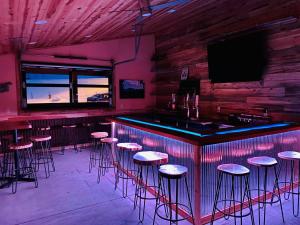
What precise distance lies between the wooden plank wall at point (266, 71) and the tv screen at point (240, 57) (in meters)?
0.14

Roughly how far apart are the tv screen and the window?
3003 millimetres

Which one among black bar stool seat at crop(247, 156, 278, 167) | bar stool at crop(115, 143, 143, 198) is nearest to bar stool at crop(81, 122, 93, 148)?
bar stool at crop(115, 143, 143, 198)

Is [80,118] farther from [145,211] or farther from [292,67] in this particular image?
[292,67]

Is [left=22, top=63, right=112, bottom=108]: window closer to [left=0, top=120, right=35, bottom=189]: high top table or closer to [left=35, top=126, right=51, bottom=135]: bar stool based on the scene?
[left=35, top=126, right=51, bottom=135]: bar stool

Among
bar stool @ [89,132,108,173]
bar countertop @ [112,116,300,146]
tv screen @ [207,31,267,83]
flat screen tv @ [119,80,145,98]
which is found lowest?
bar stool @ [89,132,108,173]

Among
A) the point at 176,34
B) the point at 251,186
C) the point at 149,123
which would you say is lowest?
the point at 251,186

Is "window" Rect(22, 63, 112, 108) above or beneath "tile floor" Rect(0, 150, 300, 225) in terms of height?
above

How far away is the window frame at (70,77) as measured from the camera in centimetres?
547

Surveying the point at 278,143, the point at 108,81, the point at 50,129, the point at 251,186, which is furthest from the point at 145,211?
the point at 108,81

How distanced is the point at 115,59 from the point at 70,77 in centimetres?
129

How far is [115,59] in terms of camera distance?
21.4ft

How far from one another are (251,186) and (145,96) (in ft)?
15.1

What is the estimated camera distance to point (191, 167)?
2574 millimetres

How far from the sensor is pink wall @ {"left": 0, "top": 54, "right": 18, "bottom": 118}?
5.20 m
